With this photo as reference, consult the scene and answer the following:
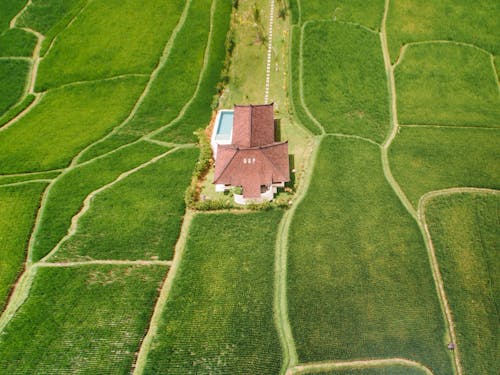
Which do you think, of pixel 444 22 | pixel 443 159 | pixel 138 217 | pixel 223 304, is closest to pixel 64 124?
pixel 138 217

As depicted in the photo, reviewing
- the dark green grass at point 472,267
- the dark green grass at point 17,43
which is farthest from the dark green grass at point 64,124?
the dark green grass at point 472,267

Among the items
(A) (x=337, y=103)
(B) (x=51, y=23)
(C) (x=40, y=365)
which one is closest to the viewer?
(C) (x=40, y=365)

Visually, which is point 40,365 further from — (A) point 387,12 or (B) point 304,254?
(A) point 387,12

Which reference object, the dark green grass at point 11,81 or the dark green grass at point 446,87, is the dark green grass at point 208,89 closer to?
the dark green grass at point 11,81

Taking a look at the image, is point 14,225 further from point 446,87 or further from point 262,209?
point 446,87

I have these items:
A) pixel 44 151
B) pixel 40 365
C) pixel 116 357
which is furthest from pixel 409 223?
pixel 44 151

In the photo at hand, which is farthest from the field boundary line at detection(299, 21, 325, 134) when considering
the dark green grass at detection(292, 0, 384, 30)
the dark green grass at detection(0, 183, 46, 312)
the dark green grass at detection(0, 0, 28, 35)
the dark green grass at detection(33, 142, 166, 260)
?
the dark green grass at detection(0, 0, 28, 35)
